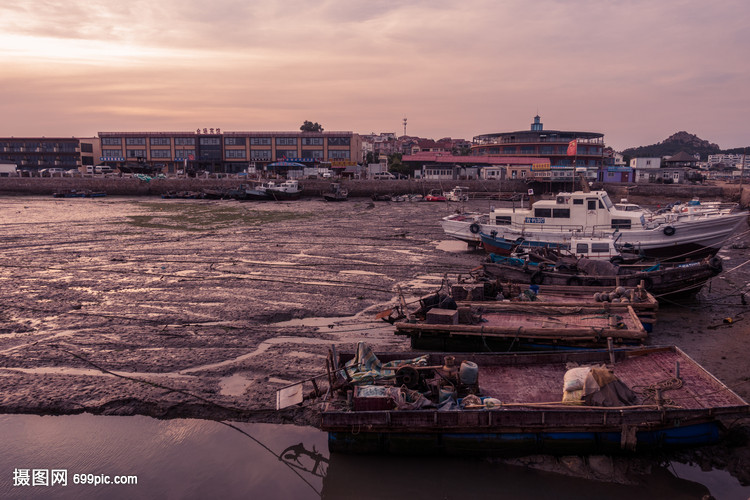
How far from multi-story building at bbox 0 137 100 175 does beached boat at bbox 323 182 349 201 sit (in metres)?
62.8

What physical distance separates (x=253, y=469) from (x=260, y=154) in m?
90.7

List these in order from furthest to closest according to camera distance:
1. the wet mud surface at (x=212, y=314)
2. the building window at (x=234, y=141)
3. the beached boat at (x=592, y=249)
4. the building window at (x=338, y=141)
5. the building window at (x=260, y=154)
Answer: the building window at (x=234, y=141) < the building window at (x=260, y=154) < the building window at (x=338, y=141) < the beached boat at (x=592, y=249) < the wet mud surface at (x=212, y=314)

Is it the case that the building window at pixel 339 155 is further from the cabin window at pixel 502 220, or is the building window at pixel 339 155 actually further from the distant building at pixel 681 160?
the cabin window at pixel 502 220

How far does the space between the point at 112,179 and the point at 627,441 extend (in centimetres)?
8146

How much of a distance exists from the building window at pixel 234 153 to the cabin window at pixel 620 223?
80.9 metres

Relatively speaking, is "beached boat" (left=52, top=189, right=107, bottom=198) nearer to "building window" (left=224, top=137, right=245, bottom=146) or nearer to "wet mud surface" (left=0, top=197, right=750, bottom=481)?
"building window" (left=224, top=137, right=245, bottom=146)

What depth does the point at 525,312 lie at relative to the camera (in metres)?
14.8

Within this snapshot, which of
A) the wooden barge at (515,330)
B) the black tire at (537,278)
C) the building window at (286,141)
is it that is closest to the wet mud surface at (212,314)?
the wooden barge at (515,330)

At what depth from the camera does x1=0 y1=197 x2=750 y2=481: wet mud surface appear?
11422 millimetres

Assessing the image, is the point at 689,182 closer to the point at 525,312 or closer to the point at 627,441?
the point at 525,312

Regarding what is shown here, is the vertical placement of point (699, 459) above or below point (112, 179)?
below

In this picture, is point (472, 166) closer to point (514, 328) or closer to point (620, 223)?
point (620, 223)

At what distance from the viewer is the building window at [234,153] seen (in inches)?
3757

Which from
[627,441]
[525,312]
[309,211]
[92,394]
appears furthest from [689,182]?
[92,394]
